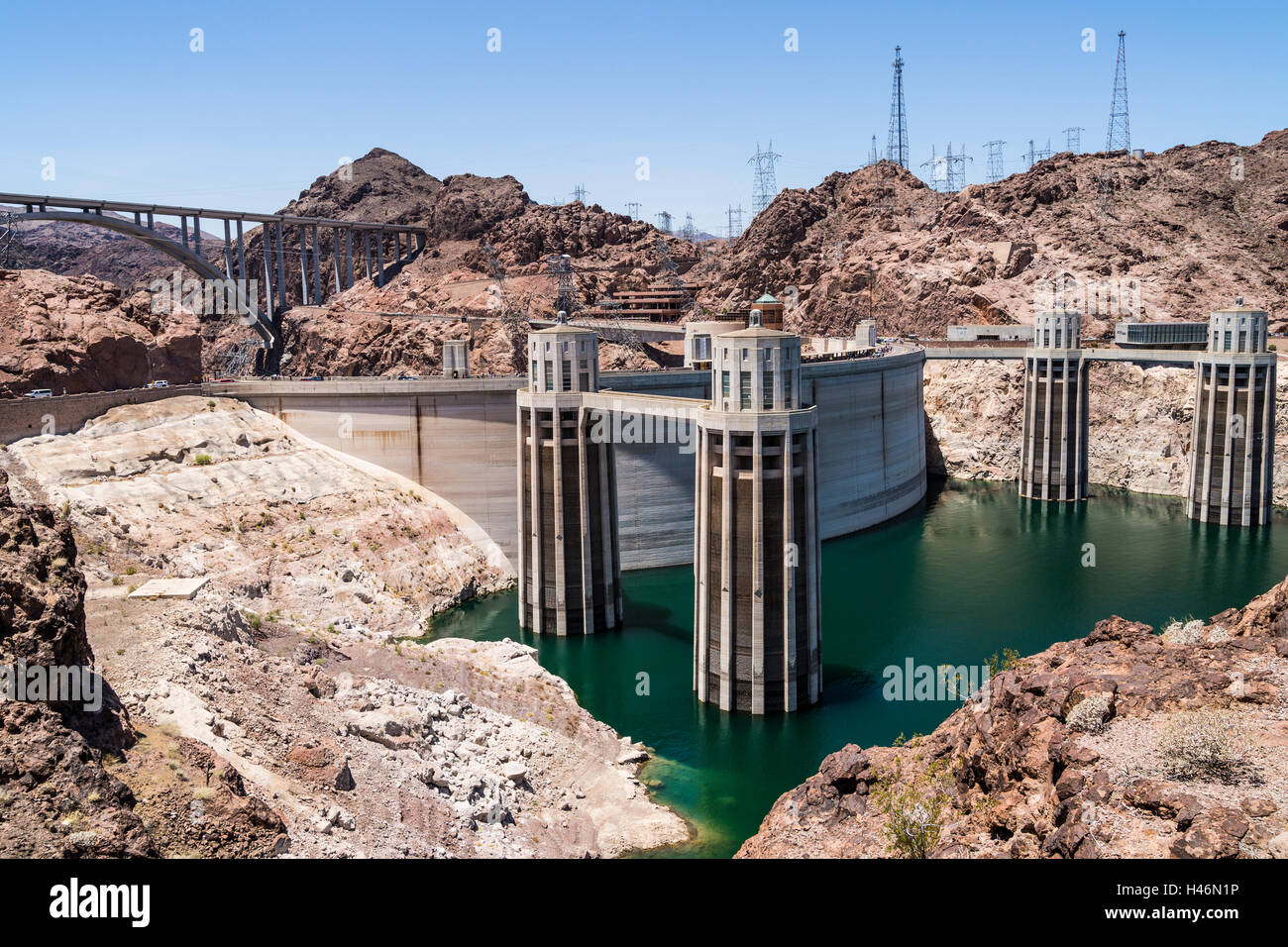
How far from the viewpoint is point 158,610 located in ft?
94.3

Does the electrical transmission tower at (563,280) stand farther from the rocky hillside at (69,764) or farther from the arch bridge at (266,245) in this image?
the rocky hillside at (69,764)

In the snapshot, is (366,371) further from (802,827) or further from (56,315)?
(802,827)

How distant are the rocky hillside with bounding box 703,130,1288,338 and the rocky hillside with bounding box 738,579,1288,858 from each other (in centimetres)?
8656

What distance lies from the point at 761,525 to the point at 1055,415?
182ft

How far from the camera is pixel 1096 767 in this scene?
18.2 meters

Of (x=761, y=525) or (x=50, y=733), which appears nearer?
(x=50, y=733)

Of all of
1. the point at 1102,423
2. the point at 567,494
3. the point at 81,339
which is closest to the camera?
the point at 567,494

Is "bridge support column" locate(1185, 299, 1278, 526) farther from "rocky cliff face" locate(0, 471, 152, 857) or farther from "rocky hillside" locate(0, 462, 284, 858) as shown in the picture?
"rocky cliff face" locate(0, 471, 152, 857)

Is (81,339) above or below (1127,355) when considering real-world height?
above

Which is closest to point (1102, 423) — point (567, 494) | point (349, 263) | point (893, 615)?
point (893, 615)

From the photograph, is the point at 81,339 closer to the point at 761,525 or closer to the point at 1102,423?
the point at 761,525

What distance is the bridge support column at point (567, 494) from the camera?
51.3 metres

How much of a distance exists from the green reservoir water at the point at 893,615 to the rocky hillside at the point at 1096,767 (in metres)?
7.99

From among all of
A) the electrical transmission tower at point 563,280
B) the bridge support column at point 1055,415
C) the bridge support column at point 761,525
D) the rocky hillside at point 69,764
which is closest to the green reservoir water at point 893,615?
the bridge support column at point 761,525
